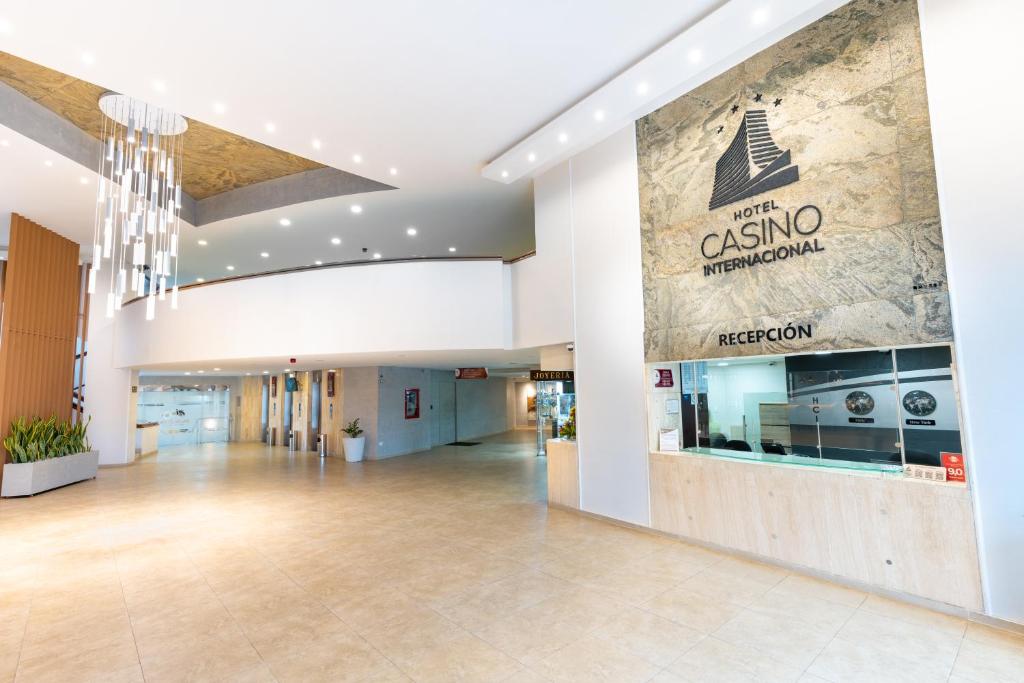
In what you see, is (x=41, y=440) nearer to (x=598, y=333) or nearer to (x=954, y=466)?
(x=598, y=333)

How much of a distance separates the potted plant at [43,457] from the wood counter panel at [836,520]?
1103 centimetres

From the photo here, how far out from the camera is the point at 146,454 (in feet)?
48.6

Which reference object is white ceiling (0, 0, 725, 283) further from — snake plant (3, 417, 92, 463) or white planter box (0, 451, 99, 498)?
white planter box (0, 451, 99, 498)

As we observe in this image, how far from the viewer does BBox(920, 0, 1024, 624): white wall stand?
3.49m

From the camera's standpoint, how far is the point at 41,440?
932cm

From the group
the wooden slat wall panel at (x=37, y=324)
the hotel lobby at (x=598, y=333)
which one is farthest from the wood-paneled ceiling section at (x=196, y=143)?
the wooden slat wall panel at (x=37, y=324)

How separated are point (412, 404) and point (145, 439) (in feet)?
27.9

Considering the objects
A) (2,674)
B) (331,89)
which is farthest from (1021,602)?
(331,89)

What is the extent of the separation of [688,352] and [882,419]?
2.54 m

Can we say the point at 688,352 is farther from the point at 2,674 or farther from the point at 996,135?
the point at 2,674

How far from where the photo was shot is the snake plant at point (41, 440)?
8844 mm

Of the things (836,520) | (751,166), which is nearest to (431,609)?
(836,520)

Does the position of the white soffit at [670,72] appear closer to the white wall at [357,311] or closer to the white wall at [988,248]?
the white wall at [988,248]

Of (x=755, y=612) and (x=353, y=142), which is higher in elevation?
(x=353, y=142)
